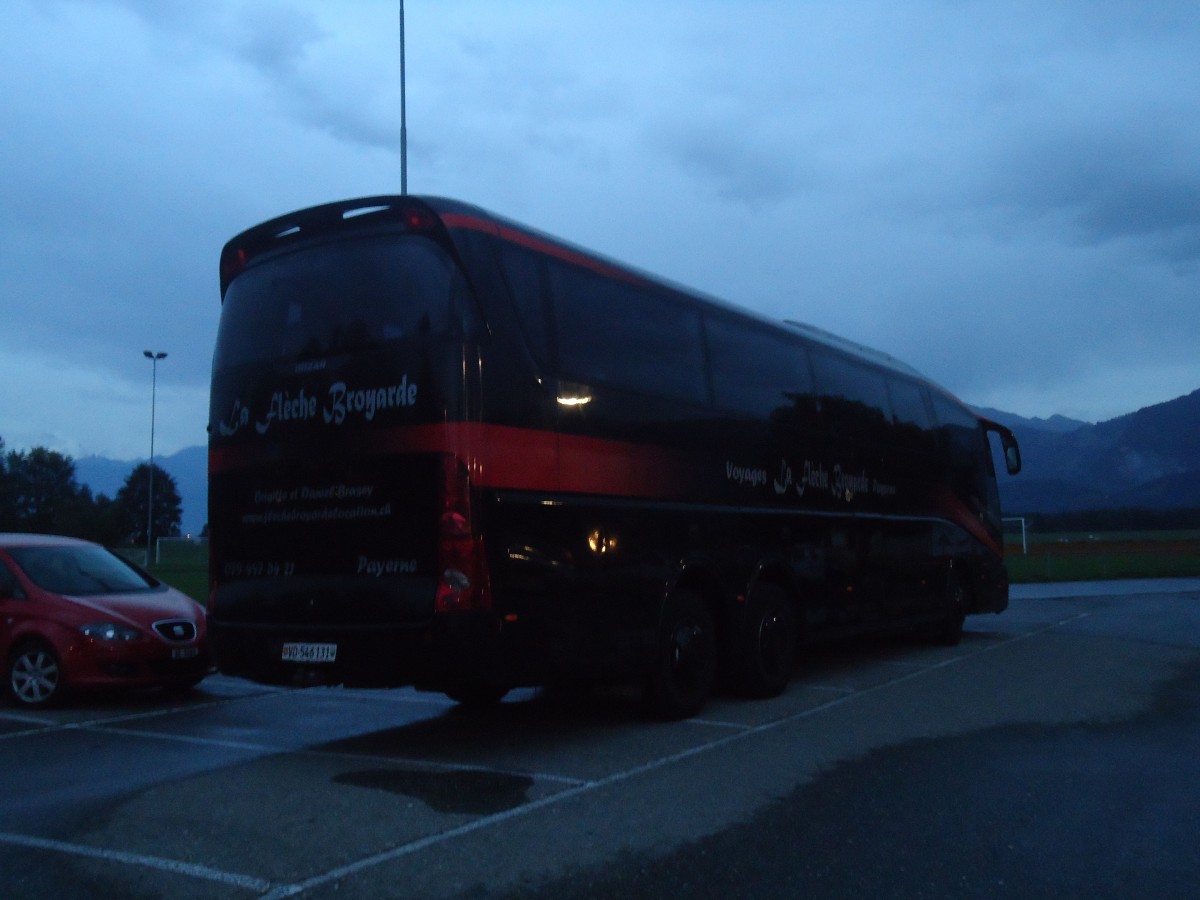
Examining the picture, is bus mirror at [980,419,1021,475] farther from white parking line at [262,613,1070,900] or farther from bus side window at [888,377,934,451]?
white parking line at [262,613,1070,900]

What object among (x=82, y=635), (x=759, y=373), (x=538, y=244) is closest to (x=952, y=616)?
(x=759, y=373)

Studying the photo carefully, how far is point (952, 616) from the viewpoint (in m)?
14.7

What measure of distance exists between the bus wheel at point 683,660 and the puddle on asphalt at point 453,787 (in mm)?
1932

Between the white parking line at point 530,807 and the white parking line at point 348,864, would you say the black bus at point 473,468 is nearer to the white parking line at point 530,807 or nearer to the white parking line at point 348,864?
the white parking line at point 530,807

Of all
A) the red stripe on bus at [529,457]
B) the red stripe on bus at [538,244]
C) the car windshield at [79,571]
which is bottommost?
the car windshield at [79,571]

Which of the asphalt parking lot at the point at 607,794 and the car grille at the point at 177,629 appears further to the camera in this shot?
the car grille at the point at 177,629

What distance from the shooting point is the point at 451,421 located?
688cm

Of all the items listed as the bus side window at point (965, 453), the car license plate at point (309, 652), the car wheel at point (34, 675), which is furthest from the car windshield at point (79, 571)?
the bus side window at point (965, 453)

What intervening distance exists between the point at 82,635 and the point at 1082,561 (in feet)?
134

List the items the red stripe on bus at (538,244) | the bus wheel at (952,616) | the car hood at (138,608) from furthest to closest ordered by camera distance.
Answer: the bus wheel at (952,616)
the car hood at (138,608)
the red stripe on bus at (538,244)

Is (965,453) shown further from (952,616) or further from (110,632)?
(110,632)

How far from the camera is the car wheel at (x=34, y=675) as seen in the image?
9.73 m

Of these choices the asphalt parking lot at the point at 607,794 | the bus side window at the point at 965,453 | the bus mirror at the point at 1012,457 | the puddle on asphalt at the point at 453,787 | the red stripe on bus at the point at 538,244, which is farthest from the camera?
the bus mirror at the point at 1012,457

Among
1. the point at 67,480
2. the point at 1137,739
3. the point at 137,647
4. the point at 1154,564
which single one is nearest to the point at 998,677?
the point at 1137,739
